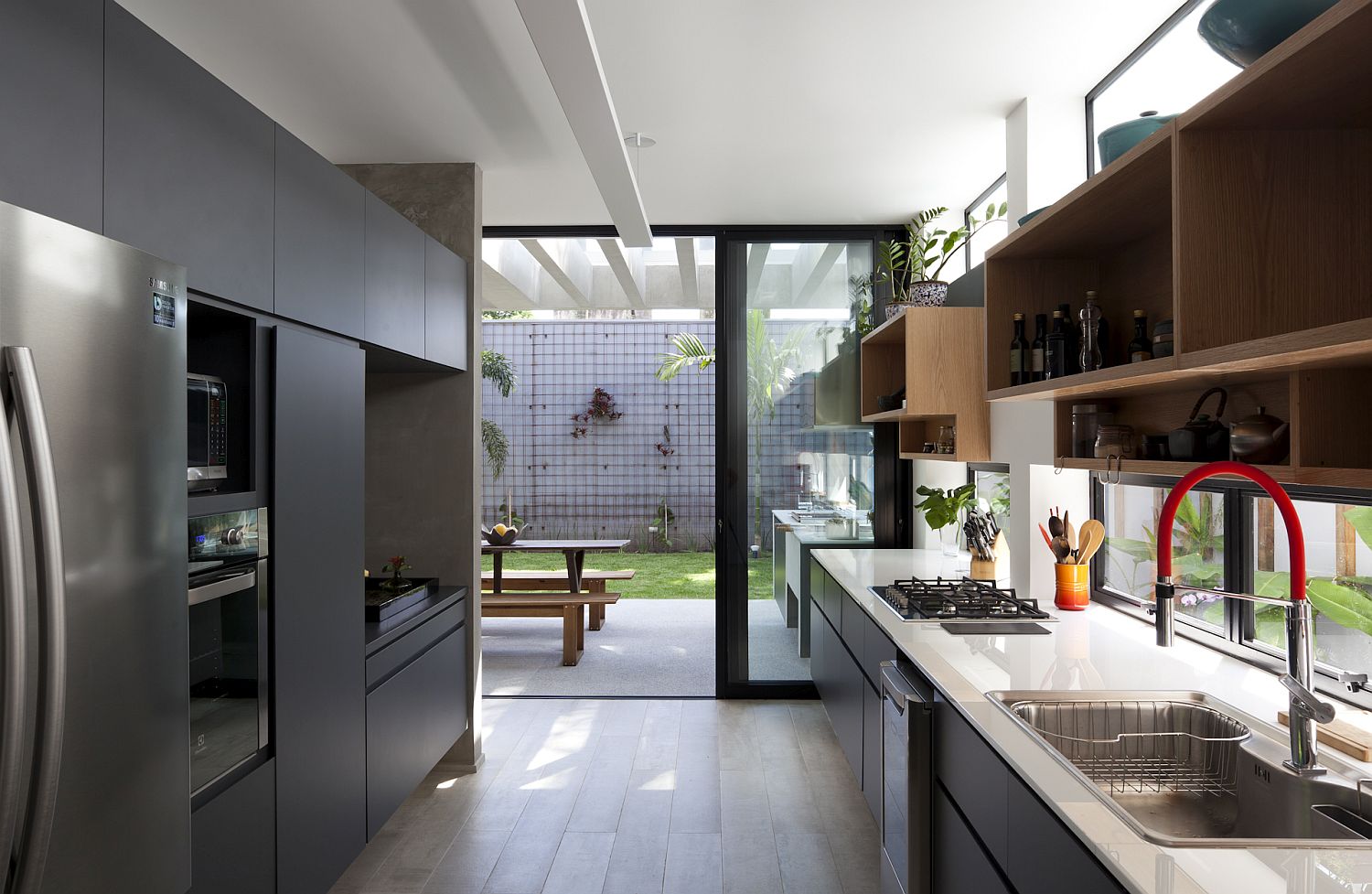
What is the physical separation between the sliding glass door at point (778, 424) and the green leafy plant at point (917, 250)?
0.18 meters

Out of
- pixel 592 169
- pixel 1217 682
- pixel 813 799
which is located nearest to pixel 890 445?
pixel 813 799

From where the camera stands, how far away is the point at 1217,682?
6.04 feet

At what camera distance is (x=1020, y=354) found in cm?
238

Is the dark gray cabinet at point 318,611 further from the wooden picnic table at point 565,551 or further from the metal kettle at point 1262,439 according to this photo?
the wooden picnic table at point 565,551

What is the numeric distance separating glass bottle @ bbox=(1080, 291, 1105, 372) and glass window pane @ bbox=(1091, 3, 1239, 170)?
490mm

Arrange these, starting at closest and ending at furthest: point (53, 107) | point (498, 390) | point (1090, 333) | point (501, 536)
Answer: point (53, 107)
point (1090, 333)
point (501, 536)
point (498, 390)

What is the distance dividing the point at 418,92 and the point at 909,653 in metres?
2.47

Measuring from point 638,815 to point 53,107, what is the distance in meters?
2.78

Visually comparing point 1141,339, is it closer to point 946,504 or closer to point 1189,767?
point 1189,767

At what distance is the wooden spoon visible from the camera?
8.88 feet

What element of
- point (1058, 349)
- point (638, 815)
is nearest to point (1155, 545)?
point (1058, 349)

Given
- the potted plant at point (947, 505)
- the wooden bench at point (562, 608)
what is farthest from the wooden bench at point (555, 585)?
the potted plant at point (947, 505)

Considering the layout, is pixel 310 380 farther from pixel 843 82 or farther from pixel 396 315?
pixel 843 82

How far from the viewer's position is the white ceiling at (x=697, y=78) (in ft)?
7.73
